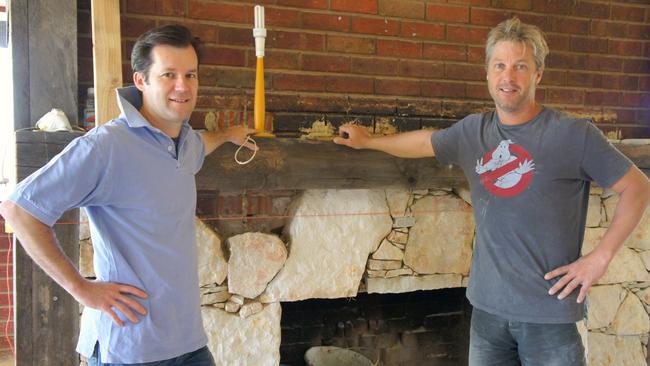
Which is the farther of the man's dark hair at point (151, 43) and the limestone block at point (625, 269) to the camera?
the limestone block at point (625, 269)

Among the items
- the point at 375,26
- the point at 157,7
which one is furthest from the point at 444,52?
the point at 157,7

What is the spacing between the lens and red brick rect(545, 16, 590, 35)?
8.76ft

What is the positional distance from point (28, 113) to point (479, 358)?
1745mm

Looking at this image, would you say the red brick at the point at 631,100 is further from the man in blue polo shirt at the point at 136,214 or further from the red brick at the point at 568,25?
the man in blue polo shirt at the point at 136,214

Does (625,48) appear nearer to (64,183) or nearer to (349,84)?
(349,84)

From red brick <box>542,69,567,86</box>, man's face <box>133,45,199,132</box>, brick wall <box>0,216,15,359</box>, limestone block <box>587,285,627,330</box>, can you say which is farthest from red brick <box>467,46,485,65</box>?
brick wall <box>0,216,15,359</box>

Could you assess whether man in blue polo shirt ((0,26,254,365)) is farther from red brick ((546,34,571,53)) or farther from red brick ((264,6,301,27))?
red brick ((546,34,571,53))

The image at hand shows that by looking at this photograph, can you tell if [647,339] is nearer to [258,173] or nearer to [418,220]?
[418,220]

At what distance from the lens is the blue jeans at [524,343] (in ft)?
5.59

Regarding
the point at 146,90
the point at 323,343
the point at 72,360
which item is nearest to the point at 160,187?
the point at 146,90

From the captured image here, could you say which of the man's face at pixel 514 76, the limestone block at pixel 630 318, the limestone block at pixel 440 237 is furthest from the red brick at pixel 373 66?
the limestone block at pixel 630 318

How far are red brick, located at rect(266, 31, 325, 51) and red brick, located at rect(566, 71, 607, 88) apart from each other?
4.25 feet

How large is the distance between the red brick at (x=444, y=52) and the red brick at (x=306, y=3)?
1.66 feet

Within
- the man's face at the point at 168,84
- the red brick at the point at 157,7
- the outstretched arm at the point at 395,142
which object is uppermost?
the red brick at the point at 157,7
